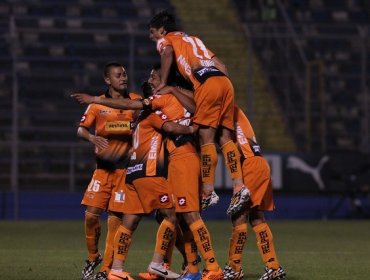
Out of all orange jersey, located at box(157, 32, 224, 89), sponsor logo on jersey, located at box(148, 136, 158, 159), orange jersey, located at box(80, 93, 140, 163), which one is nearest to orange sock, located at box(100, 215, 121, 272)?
orange jersey, located at box(80, 93, 140, 163)

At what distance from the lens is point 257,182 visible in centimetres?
1110

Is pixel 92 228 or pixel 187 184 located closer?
pixel 187 184

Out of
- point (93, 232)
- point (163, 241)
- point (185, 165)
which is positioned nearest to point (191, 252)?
point (163, 241)

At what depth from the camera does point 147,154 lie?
10.8 metres

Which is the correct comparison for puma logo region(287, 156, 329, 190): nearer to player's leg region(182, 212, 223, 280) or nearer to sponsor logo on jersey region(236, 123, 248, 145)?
sponsor logo on jersey region(236, 123, 248, 145)

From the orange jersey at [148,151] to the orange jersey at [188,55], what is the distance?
1.81ft

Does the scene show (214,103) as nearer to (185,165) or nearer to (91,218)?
(185,165)

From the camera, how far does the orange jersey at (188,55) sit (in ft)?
35.9

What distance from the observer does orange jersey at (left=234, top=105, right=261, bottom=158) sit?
11.1 meters

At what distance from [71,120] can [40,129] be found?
731 mm

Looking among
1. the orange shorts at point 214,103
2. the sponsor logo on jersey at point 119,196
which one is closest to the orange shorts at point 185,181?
the orange shorts at point 214,103

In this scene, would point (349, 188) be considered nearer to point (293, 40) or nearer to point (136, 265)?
point (293, 40)

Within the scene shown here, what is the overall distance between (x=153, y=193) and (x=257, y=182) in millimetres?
1105

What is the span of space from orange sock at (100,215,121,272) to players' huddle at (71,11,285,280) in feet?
0.04
